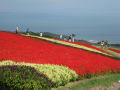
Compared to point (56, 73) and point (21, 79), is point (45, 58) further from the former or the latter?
point (21, 79)

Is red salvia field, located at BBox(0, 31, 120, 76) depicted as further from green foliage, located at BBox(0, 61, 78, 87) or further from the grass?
the grass

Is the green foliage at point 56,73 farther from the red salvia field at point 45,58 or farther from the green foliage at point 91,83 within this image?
the red salvia field at point 45,58

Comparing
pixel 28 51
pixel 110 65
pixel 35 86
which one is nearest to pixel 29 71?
pixel 35 86

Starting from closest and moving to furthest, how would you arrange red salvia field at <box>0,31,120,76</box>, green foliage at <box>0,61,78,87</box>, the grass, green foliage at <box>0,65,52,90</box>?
green foliage at <box>0,65,52,90</box>, green foliage at <box>0,61,78,87</box>, the grass, red salvia field at <box>0,31,120,76</box>

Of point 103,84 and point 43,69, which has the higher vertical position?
point 43,69

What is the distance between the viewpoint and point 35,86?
1155 centimetres

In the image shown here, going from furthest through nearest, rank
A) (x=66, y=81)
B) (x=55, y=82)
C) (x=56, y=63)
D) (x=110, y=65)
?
(x=110, y=65), (x=56, y=63), (x=66, y=81), (x=55, y=82)

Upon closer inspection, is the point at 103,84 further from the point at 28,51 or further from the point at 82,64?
the point at 28,51

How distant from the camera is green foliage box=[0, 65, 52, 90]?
11492 millimetres

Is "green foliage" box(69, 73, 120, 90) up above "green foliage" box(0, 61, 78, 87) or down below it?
below

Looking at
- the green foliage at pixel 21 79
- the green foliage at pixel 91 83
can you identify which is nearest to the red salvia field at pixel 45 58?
the green foliage at pixel 91 83

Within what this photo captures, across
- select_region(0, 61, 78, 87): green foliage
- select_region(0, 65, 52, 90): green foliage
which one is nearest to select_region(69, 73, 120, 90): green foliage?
select_region(0, 61, 78, 87): green foliage

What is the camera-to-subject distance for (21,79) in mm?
11523

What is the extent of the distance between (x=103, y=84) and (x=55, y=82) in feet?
10.9
